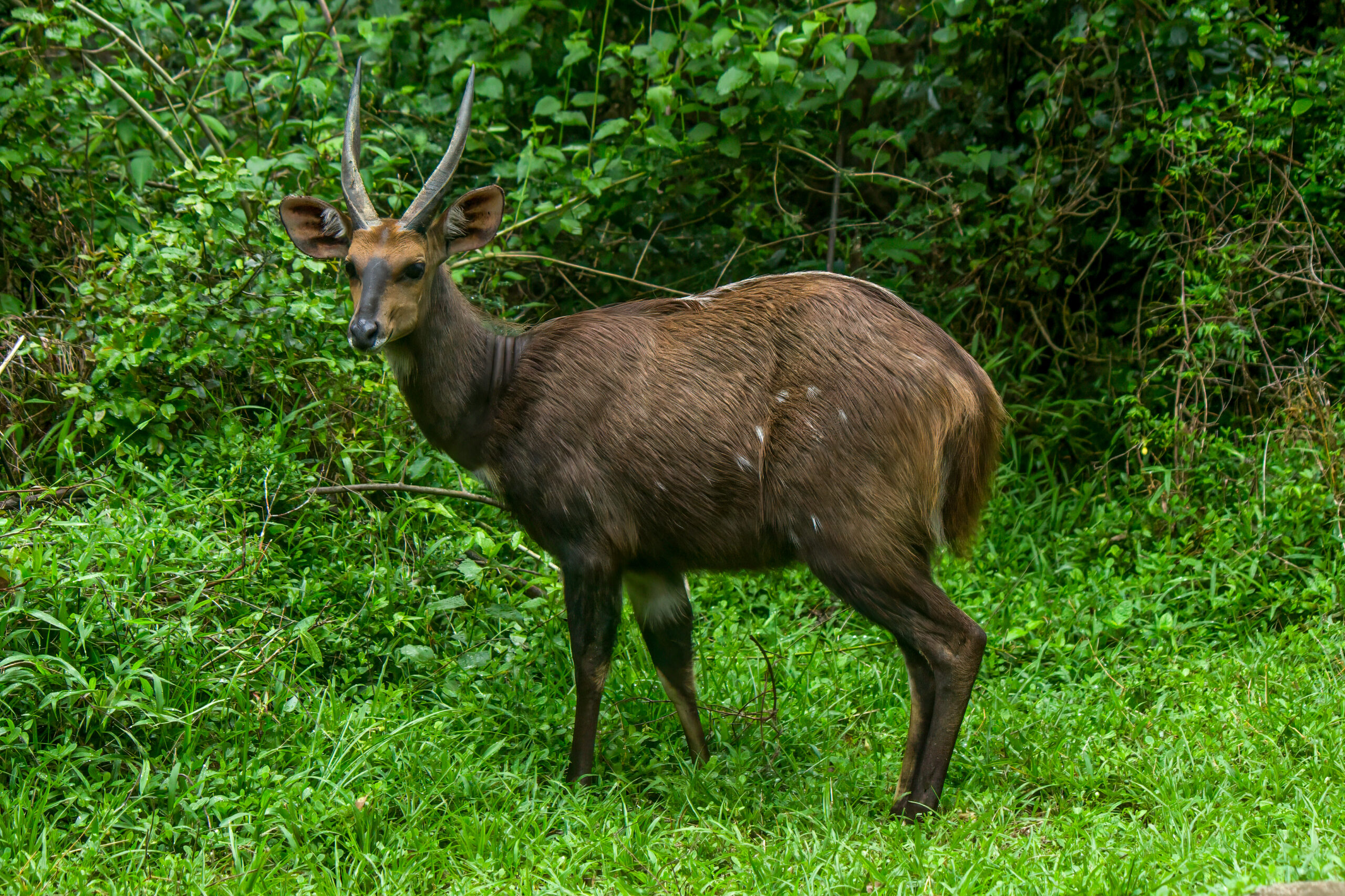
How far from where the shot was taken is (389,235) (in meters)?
4.27

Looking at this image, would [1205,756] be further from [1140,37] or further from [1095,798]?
[1140,37]

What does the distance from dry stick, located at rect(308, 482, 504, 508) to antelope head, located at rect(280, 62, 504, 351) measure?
41.8 inches

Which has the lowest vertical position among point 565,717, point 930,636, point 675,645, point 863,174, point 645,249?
point 565,717

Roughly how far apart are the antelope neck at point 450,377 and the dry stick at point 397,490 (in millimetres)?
756

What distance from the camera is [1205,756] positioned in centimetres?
413

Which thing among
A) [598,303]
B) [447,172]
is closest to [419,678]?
[447,172]

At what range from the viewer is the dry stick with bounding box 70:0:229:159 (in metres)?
5.94

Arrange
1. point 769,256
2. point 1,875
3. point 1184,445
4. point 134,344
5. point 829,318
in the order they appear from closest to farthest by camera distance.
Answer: point 1,875, point 829,318, point 134,344, point 1184,445, point 769,256

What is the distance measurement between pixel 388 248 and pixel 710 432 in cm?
128

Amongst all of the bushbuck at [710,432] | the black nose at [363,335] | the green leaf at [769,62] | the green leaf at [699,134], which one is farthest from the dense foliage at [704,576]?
the black nose at [363,335]

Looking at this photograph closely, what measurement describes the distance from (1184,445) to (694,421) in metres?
2.83

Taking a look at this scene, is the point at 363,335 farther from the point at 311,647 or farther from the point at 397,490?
the point at 397,490

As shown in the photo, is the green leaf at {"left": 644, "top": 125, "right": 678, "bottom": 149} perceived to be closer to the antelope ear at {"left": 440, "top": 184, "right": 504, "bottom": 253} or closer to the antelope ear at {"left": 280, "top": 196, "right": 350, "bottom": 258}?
the antelope ear at {"left": 440, "top": 184, "right": 504, "bottom": 253}

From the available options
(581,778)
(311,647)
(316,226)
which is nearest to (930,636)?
(581,778)
